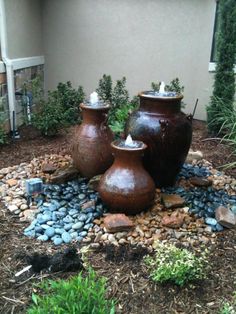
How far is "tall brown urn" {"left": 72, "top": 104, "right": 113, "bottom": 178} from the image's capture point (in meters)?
3.17

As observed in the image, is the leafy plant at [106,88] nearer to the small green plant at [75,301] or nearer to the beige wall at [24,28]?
the beige wall at [24,28]

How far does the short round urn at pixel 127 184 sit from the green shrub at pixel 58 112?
2226 mm

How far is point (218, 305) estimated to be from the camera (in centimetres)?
194

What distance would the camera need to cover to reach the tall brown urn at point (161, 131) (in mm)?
3006

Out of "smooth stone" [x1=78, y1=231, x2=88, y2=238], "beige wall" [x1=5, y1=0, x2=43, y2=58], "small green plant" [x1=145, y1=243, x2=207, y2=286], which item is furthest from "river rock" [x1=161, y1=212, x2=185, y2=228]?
"beige wall" [x1=5, y1=0, x2=43, y2=58]

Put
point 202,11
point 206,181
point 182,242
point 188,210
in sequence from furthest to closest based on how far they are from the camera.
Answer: point 202,11
point 206,181
point 188,210
point 182,242

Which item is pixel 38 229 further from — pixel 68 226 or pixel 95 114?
pixel 95 114

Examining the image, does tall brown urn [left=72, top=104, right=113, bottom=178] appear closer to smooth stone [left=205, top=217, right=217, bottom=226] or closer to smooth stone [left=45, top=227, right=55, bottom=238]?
smooth stone [left=45, top=227, right=55, bottom=238]

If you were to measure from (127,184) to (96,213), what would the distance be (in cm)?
38

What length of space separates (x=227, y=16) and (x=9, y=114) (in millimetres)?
3367

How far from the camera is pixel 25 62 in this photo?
17.7ft

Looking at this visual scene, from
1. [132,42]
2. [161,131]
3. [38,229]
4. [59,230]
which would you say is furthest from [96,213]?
[132,42]

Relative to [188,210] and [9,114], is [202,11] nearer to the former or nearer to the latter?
[9,114]

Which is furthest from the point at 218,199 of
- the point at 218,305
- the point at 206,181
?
the point at 218,305
